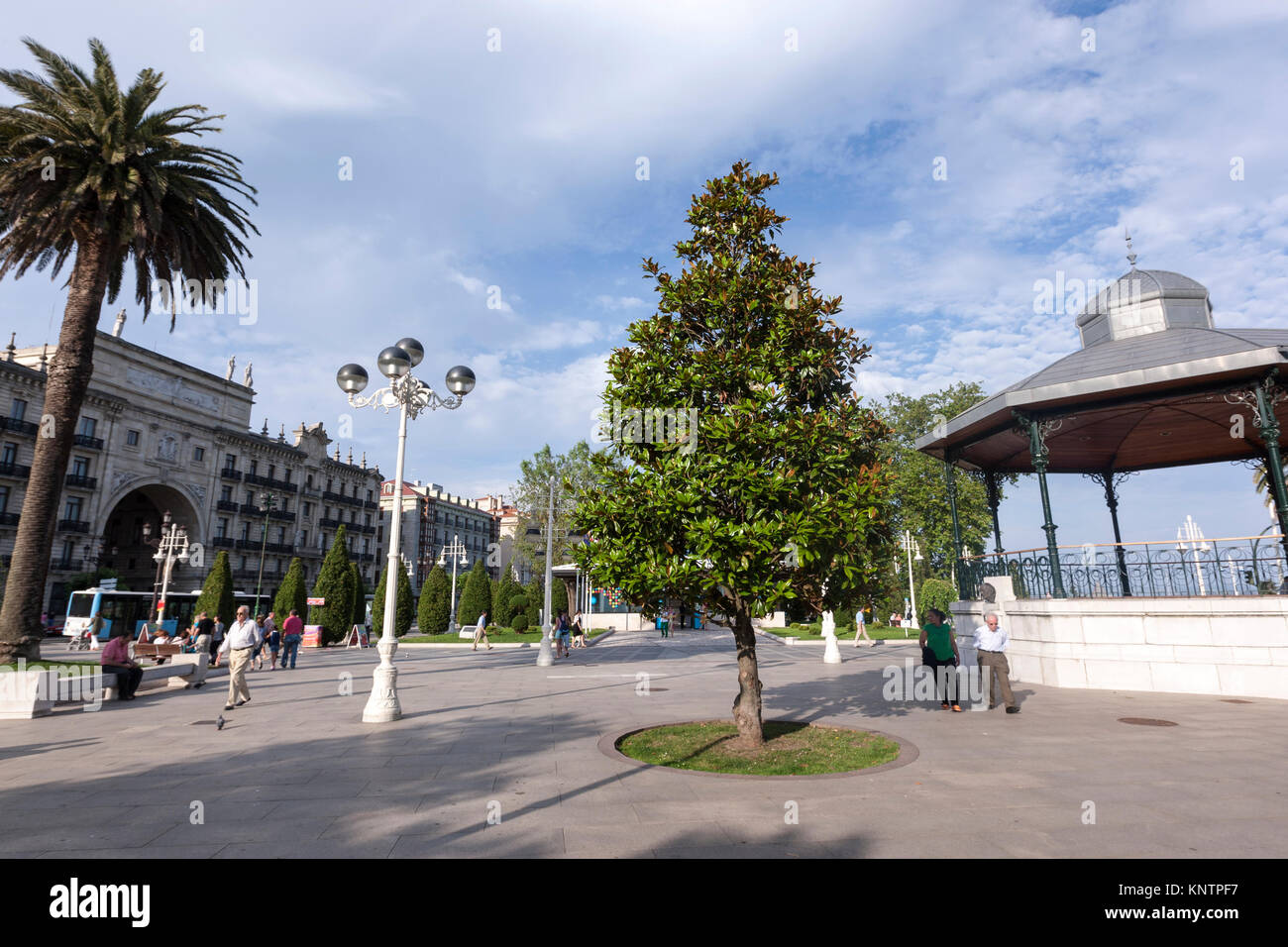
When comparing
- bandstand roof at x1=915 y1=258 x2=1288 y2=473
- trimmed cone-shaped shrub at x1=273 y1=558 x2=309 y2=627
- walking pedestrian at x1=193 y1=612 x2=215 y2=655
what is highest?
bandstand roof at x1=915 y1=258 x2=1288 y2=473

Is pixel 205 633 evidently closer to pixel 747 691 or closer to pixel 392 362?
pixel 392 362

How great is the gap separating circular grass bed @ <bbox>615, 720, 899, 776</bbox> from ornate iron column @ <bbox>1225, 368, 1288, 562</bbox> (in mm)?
10457

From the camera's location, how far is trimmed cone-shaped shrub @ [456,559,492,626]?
140ft

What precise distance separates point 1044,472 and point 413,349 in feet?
46.0

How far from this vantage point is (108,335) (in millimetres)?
46594

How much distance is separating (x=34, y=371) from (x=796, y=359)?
5385 centimetres

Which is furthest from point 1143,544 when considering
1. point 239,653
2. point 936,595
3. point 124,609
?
point 124,609

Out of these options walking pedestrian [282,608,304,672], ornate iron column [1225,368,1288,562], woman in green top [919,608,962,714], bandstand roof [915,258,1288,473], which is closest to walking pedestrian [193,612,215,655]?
walking pedestrian [282,608,304,672]

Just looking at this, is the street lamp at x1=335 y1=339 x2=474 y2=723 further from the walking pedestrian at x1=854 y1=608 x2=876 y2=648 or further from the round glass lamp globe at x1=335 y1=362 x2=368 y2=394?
the walking pedestrian at x1=854 y1=608 x2=876 y2=648

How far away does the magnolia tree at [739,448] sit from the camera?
753 cm

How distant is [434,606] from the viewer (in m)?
39.6

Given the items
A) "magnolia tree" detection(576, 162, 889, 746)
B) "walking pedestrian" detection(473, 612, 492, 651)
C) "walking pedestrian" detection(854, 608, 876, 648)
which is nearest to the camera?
"magnolia tree" detection(576, 162, 889, 746)

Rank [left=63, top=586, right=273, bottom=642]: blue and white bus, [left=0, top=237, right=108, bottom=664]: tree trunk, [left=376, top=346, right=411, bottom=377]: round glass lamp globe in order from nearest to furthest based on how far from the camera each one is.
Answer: [left=376, top=346, right=411, bottom=377]: round glass lamp globe → [left=0, top=237, right=108, bottom=664]: tree trunk → [left=63, top=586, right=273, bottom=642]: blue and white bus
